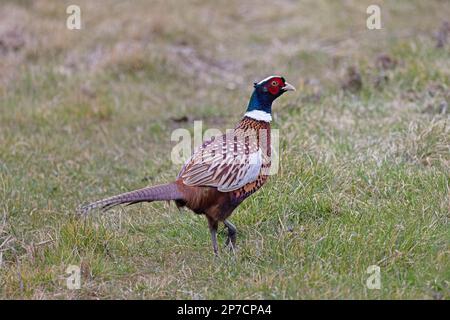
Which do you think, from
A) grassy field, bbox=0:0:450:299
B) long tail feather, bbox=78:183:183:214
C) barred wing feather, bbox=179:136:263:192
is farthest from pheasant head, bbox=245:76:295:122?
long tail feather, bbox=78:183:183:214

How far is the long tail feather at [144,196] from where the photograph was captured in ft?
15.2

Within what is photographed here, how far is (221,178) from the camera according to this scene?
485cm

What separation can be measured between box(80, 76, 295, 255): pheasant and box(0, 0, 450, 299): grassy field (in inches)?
12.6

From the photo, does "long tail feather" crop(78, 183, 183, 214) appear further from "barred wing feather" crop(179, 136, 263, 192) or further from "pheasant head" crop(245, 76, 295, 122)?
"pheasant head" crop(245, 76, 295, 122)

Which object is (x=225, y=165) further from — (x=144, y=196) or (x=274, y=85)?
(x=274, y=85)

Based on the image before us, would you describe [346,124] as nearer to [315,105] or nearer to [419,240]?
[315,105]

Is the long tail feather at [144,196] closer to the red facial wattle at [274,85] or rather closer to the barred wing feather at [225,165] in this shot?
the barred wing feather at [225,165]

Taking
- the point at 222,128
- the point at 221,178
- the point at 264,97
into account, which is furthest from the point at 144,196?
the point at 222,128

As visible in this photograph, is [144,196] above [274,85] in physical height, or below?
below

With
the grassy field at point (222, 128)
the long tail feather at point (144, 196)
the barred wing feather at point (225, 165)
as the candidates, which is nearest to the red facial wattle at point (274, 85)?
the barred wing feather at point (225, 165)

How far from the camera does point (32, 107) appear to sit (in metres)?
8.41

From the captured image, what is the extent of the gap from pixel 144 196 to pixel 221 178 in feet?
1.65

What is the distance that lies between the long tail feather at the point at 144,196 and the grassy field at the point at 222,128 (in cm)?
45

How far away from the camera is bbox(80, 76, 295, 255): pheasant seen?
4738 millimetres
